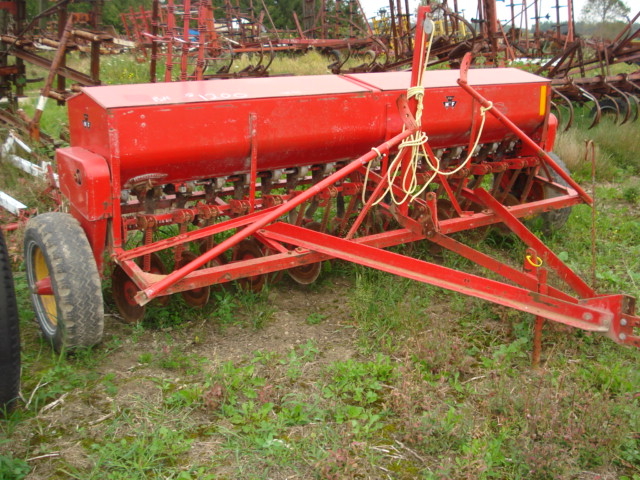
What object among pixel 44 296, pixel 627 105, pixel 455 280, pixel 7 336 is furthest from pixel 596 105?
pixel 7 336

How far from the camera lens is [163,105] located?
360cm

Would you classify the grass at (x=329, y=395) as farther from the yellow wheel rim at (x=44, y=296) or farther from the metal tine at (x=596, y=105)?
the metal tine at (x=596, y=105)

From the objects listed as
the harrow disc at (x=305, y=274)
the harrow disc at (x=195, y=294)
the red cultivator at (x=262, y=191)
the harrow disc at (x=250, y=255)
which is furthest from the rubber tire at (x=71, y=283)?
the harrow disc at (x=305, y=274)

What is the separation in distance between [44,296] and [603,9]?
123ft

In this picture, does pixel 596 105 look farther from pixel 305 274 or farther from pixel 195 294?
pixel 195 294

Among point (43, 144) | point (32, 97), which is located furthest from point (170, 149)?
point (32, 97)

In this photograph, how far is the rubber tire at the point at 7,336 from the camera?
284 centimetres

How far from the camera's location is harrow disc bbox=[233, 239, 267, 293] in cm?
435

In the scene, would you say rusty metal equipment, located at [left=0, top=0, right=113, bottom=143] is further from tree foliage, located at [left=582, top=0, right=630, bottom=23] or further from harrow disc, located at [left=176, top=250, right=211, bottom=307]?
tree foliage, located at [left=582, top=0, right=630, bottom=23]

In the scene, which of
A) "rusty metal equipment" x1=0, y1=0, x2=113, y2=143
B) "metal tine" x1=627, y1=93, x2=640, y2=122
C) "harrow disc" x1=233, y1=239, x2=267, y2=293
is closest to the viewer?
"harrow disc" x1=233, y1=239, x2=267, y2=293

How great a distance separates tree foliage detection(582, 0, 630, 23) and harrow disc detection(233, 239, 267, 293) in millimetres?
34285

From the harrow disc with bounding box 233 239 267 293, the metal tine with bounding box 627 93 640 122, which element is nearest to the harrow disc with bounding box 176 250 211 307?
the harrow disc with bounding box 233 239 267 293

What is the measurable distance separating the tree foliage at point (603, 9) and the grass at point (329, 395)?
1354 inches

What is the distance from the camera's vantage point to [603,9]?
3516 cm
